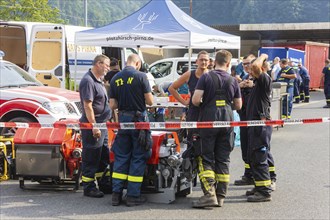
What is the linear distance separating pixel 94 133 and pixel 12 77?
12.1ft

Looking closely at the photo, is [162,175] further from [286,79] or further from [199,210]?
[286,79]

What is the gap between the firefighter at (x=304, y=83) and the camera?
23.6 meters

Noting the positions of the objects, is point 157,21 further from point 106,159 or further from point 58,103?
point 106,159

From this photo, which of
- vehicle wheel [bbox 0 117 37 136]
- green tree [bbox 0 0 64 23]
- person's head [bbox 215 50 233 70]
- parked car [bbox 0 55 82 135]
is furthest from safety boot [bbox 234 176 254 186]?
green tree [bbox 0 0 64 23]

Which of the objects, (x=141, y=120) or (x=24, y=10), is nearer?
(x=141, y=120)


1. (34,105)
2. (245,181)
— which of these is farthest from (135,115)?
(34,105)

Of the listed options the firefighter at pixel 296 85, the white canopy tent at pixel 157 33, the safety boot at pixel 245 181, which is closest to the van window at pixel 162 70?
the firefighter at pixel 296 85

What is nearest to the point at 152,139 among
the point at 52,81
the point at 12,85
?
the point at 12,85

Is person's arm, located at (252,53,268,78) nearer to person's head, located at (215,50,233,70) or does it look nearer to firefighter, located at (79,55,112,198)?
person's head, located at (215,50,233,70)

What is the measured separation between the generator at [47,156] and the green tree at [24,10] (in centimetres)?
3409

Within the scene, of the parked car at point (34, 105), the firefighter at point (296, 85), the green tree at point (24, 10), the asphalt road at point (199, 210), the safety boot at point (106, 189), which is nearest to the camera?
the asphalt road at point (199, 210)

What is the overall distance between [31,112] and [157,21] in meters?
5.80

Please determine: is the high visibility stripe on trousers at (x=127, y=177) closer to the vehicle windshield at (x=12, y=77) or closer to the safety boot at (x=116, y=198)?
the safety boot at (x=116, y=198)

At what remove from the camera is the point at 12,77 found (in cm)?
1048
